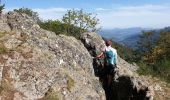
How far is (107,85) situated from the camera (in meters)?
20.8

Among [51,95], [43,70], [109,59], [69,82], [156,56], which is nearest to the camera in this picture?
[51,95]

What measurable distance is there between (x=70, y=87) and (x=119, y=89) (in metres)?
5.16

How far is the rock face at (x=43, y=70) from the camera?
14.6 meters

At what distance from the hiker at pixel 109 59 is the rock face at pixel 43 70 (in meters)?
1.33

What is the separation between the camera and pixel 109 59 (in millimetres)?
20453

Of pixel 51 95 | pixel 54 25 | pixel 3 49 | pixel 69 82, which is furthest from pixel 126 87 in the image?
pixel 54 25

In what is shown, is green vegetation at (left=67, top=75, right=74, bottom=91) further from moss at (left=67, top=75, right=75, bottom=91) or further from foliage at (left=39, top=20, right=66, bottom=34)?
foliage at (left=39, top=20, right=66, bottom=34)

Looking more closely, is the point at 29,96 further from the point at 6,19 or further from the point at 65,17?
the point at 65,17

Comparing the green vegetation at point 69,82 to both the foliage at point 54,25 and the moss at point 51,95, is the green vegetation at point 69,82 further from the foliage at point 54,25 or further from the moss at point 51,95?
the foliage at point 54,25

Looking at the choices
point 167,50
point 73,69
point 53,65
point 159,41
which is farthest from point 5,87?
point 159,41

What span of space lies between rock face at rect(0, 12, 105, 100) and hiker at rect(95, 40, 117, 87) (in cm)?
133

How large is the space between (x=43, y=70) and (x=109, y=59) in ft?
19.4

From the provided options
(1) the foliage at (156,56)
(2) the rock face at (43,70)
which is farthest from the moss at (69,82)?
(1) the foliage at (156,56)

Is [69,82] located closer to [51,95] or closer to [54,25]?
[51,95]
